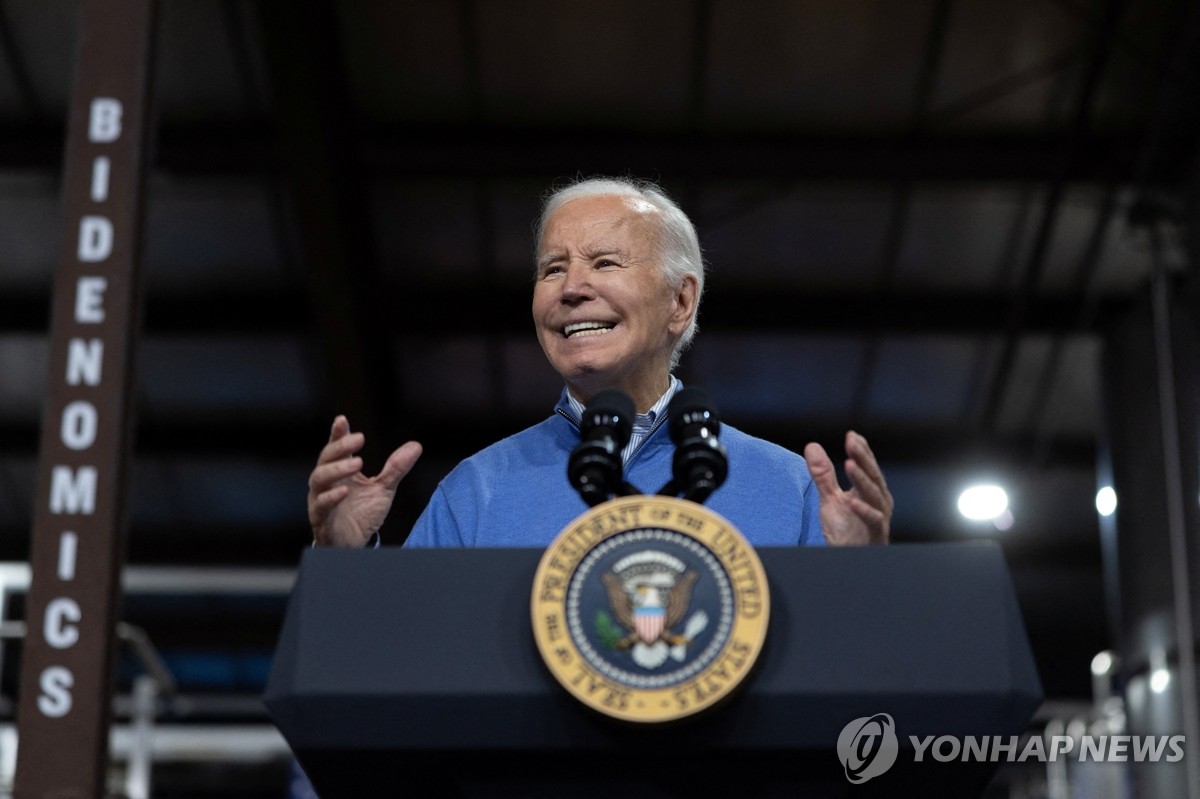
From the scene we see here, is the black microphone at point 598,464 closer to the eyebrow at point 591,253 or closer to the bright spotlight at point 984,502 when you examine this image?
the eyebrow at point 591,253

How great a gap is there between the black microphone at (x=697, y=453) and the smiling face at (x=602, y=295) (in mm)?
452

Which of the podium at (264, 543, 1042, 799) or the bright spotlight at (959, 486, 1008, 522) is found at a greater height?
the bright spotlight at (959, 486, 1008, 522)

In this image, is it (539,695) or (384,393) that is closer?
(539,695)

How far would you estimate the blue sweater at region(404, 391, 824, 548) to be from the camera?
1675 mm

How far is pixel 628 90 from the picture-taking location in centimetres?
694

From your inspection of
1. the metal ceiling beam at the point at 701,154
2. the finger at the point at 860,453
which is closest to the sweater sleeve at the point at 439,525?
the finger at the point at 860,453

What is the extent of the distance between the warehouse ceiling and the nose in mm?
4780

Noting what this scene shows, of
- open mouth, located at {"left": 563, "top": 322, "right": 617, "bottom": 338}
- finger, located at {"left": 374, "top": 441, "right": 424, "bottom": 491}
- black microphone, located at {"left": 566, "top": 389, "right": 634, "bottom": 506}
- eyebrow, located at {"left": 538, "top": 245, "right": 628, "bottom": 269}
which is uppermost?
eyebrow, located at {"left": 538, "top": 245, "right": 628, "bottom": 269}

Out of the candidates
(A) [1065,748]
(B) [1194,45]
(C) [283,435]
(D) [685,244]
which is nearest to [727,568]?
(A) [1065,748]

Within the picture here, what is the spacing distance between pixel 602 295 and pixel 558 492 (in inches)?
9.7

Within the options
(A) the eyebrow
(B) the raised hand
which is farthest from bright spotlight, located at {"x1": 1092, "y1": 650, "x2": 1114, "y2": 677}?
(B) the raised hand

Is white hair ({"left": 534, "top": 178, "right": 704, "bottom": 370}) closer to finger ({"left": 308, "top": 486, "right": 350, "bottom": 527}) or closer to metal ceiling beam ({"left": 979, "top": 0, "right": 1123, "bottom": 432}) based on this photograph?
finger ({"left": 308, "top": 486, "right": 350, "bottom": 527})

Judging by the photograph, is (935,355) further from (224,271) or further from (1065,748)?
(1065,748)

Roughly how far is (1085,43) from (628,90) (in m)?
2.04
